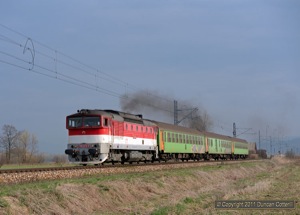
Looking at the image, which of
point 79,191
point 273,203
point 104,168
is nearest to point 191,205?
point 273,203

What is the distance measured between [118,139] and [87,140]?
10.6 ft

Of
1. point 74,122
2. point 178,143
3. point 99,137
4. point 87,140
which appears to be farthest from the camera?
point 178,143

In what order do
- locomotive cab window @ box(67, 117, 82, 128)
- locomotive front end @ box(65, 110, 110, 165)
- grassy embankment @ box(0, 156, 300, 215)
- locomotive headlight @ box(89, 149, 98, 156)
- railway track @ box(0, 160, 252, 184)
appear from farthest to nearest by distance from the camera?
locomotive cab window @ box(67, 117, 82, 128) < locomotive front end @ box(65, 110, 110, 165) < locomotive headlight @ box(89, 149, 98, 156) < railway track @ box(0, 160, 252, 184) < grassy embankment @ box(0, 156, 300, 215)

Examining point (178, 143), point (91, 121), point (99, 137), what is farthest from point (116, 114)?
point (178, 143)

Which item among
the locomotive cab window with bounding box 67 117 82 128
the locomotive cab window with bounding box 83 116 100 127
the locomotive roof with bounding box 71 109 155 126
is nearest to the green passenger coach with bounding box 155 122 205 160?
the locomotive roof with bounding box 71 109 155 126

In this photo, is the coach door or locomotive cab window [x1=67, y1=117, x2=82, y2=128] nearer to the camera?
locomotive cab window [x1=67, y1=117, x2=82, y2=128]

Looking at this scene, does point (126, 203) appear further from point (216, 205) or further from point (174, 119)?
point (174, 119)

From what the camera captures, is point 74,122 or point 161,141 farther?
point 161,141

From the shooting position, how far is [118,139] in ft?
111

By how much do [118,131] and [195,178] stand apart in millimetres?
7553

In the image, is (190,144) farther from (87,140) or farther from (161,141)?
(87,140)

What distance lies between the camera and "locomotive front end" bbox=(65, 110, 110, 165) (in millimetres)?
30953

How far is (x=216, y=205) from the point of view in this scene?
16.8 m

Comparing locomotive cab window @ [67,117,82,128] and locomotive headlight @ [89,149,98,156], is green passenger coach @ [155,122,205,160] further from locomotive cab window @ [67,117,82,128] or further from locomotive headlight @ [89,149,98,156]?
locomotive headlight @ [89,149,98,156]
